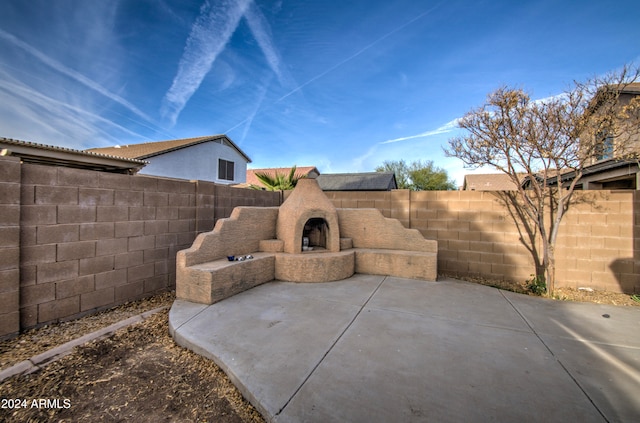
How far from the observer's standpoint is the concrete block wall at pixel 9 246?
2.71m

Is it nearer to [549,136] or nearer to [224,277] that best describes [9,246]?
[224,277]

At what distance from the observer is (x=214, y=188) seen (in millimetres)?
5527

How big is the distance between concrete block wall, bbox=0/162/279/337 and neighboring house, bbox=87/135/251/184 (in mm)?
11397

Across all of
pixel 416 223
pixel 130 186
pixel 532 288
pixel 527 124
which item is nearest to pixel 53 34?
pixel 130 186

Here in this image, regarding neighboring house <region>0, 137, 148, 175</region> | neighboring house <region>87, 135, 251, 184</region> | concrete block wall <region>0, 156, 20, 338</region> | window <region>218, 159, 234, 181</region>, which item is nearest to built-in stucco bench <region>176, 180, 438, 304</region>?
concrete block wall <region>0, 156, 20, 338</region>

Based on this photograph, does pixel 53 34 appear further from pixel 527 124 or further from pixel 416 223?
pixel 527 124

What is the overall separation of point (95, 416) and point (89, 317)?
2223mm

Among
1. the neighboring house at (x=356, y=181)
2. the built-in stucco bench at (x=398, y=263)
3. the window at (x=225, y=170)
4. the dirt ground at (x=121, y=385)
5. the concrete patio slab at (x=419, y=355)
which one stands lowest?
the dirt ground at (x=121, y=385)

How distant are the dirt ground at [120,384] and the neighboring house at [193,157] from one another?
13085 millimetres

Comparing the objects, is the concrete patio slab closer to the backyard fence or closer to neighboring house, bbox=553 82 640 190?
the backyard fence

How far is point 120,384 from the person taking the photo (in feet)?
7.11

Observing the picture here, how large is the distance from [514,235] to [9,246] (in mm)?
8084

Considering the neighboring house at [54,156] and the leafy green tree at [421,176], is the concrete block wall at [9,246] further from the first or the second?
the leafy green tree at [421,176]

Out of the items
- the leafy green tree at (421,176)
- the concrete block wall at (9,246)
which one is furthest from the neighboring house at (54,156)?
the leafy green tree at (421,176)
